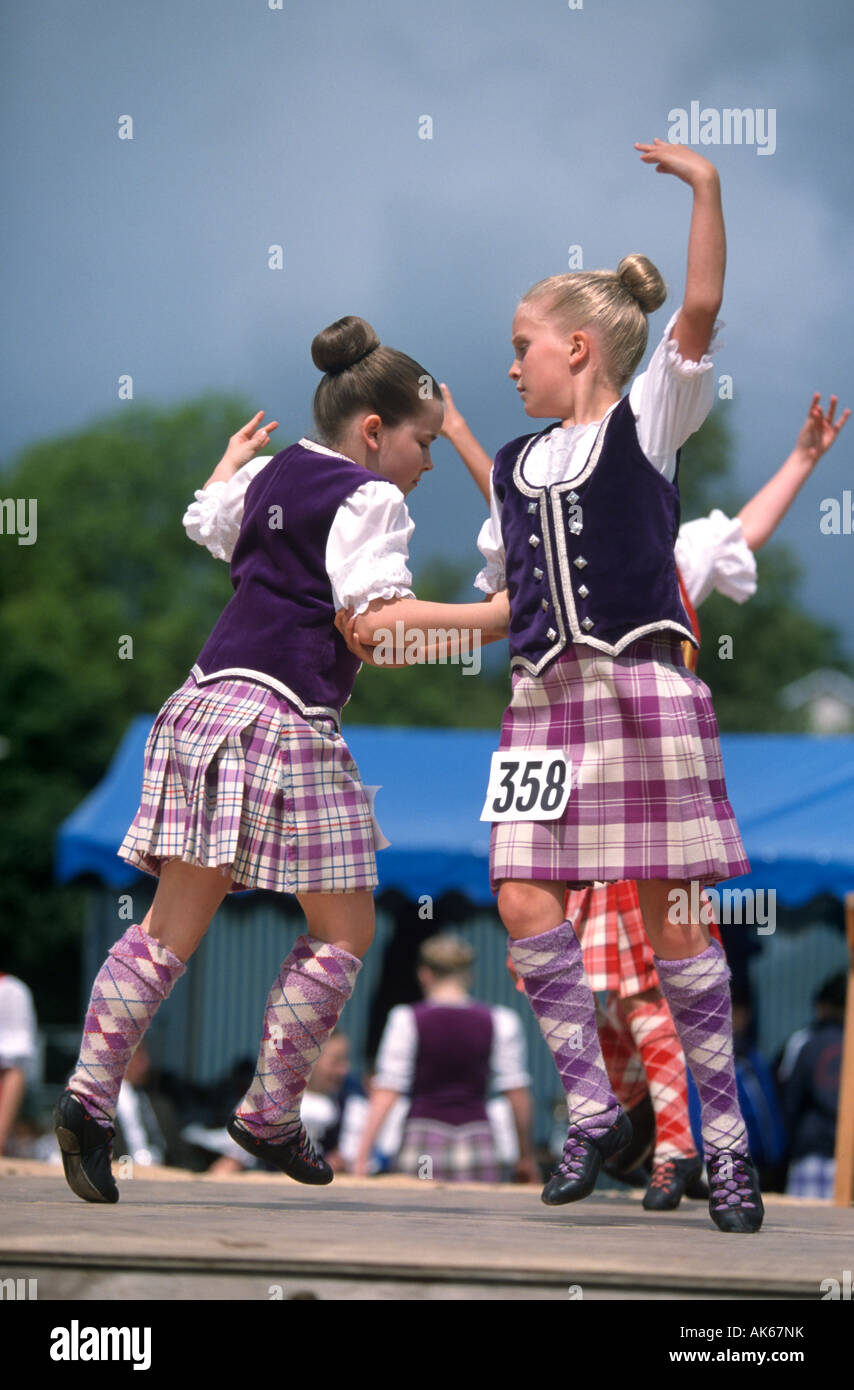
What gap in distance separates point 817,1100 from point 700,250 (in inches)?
228

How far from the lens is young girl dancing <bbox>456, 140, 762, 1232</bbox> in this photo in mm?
3102

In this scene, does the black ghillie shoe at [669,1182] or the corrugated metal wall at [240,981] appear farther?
the corrugated metal wall at [240,981]

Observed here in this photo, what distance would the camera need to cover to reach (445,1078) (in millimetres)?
7395

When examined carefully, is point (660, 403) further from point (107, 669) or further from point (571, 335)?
point (107, 669)

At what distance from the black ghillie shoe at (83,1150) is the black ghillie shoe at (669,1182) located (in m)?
1.25

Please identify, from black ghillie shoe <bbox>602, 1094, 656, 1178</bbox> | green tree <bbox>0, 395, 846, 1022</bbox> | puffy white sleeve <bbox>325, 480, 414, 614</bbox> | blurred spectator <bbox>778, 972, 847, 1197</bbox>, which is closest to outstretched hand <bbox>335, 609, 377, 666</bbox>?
puffy white sleeve <bbox>325, 480, 414, 614</bbox>

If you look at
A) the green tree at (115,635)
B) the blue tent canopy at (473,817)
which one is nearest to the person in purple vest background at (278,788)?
the blue tent canopy at (473,817)

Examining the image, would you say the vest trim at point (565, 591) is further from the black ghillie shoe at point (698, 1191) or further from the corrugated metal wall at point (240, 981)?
the corrugated metal wall at point (240, 981)

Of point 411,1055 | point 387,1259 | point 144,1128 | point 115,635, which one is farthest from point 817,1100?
point 115,635

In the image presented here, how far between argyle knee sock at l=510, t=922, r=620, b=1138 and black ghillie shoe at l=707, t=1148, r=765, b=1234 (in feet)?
0.69

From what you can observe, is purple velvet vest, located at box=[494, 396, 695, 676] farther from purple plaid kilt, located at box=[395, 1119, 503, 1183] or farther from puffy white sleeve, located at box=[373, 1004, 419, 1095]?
purple plaid kilt, located at box=[395, 1119, 503, 1183]

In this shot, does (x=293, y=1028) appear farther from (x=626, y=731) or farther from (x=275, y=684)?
(x=626, y=731)

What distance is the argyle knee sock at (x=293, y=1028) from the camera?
A: 3316mm

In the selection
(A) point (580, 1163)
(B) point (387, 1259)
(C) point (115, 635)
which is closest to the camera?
(B) point (387, 1259)
